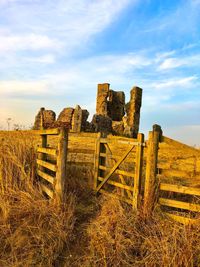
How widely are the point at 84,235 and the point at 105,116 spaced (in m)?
14.1

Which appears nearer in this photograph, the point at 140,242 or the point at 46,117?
the point at 140,242

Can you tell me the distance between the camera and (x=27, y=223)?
5.87 meters

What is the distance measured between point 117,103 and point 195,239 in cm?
2011

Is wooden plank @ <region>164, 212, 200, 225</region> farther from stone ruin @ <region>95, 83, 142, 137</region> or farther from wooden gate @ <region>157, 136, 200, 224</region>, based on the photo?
stone ruin @ <region>95, 83, 142, 137</region>

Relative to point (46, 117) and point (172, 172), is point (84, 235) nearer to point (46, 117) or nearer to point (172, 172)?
point (172, 172)

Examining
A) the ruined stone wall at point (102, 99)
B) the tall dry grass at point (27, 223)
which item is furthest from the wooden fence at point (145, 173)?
the ruined stone wall at point (102, 99)

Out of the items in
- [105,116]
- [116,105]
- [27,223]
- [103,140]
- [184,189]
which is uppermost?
[116,105]

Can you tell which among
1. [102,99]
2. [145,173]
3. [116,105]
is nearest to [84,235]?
[145,173]

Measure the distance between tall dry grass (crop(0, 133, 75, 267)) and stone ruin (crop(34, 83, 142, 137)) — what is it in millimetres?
8651

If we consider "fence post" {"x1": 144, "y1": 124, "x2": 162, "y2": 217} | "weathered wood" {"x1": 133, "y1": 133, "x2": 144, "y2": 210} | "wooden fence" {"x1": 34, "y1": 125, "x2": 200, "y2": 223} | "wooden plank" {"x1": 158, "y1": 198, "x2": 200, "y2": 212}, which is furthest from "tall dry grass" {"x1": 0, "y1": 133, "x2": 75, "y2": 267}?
"wooden plank" {"x1": 158, "y1": 198, "x2": 200, "y2": 212}

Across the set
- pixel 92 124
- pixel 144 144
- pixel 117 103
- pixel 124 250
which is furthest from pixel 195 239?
pixel 117 103

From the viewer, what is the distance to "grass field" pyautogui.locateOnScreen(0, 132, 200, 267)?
15.6ft

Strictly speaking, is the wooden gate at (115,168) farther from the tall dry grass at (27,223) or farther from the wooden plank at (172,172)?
the tall dry grass at (27,223)

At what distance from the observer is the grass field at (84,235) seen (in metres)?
4.76
